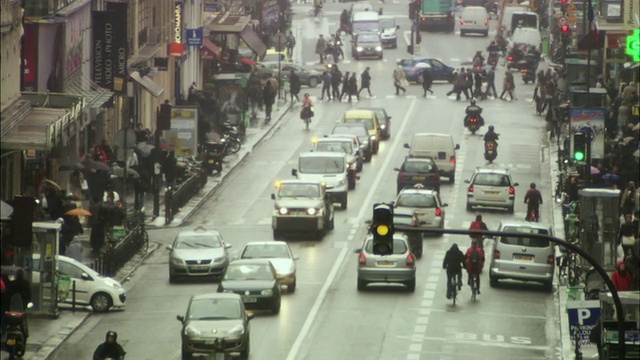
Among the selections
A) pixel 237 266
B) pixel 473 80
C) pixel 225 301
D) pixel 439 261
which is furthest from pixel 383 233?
pixel 473 80

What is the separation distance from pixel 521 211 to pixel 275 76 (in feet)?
105

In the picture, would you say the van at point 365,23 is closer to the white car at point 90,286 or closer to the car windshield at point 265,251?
the car windshield at point 265,251

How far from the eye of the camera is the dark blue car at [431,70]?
91.7m

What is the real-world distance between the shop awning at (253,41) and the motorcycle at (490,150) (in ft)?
81.4

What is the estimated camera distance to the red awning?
89.0 metres

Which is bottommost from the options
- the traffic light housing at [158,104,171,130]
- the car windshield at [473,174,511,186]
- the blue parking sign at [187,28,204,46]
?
the car windshield at [473,174,511,186]

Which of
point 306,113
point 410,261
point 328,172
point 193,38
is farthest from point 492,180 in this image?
point 193,38

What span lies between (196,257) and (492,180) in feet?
46.3

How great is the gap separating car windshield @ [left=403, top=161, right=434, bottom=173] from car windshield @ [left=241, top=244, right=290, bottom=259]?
14.3 metres

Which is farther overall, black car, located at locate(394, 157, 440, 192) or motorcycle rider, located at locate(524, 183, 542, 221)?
black car, located at locate(394, 157, 440, 192)

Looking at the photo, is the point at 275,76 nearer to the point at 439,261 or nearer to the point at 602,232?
the point at 439,261

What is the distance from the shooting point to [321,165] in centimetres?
6088

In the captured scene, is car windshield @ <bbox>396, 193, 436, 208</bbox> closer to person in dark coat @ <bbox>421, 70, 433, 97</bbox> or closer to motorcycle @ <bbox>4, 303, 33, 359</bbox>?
motorcycle @ <bbox>4, 303, 33, 359</bbox>

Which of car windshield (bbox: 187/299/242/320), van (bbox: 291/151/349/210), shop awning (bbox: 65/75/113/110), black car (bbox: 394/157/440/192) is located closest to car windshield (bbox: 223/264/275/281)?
car windshield (bbox: 187/299/242/320)
